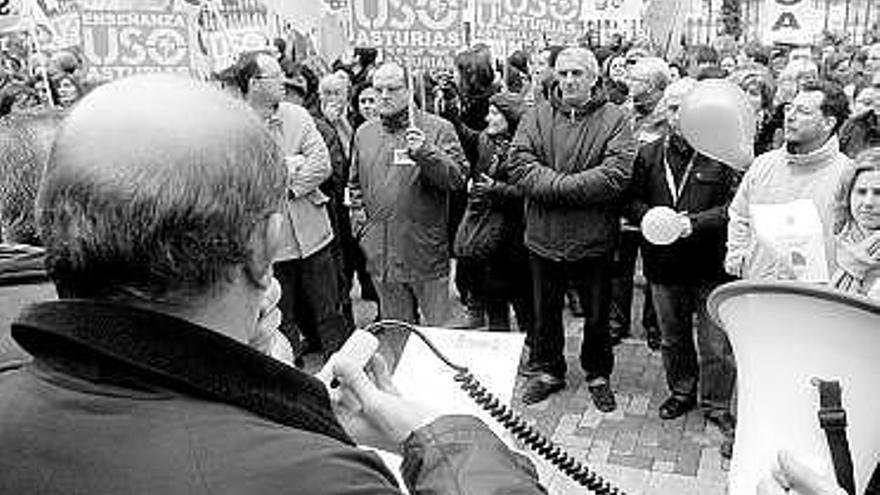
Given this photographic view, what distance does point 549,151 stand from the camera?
16.0ft

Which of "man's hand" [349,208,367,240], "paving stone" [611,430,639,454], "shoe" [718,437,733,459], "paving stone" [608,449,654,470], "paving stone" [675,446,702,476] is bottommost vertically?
"paving stone" [611,430,639,454]

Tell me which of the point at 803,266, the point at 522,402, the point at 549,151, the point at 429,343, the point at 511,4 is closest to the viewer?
the point at 429,343

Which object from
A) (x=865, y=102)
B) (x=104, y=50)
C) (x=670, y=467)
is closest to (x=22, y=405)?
(x=670, y=467)

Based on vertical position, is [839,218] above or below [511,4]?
below

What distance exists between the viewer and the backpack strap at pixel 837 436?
5.34ft

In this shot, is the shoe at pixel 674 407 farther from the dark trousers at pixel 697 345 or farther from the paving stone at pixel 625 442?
the paving stone at pixel 625 442

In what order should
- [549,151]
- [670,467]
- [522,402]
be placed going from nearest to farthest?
[670,467] → [549,151] → [522,402]

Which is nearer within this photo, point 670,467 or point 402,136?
point 670,467

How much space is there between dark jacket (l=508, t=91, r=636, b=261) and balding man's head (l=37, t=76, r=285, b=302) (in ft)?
12.0

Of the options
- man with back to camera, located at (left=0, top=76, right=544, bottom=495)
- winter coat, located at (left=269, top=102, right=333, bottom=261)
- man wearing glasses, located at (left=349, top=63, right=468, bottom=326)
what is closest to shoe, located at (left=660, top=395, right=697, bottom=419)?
man wearing glasses, located at (left=349, top=63, right=468, bottom=326)

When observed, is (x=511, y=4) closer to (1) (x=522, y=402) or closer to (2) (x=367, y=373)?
(1) (x=522, y=402)

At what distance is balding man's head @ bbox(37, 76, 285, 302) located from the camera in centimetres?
108

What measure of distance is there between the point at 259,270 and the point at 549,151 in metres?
3.77

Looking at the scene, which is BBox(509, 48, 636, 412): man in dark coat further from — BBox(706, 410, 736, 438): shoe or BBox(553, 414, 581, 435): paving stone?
BBox(706, 410, 736, 438): shoe
